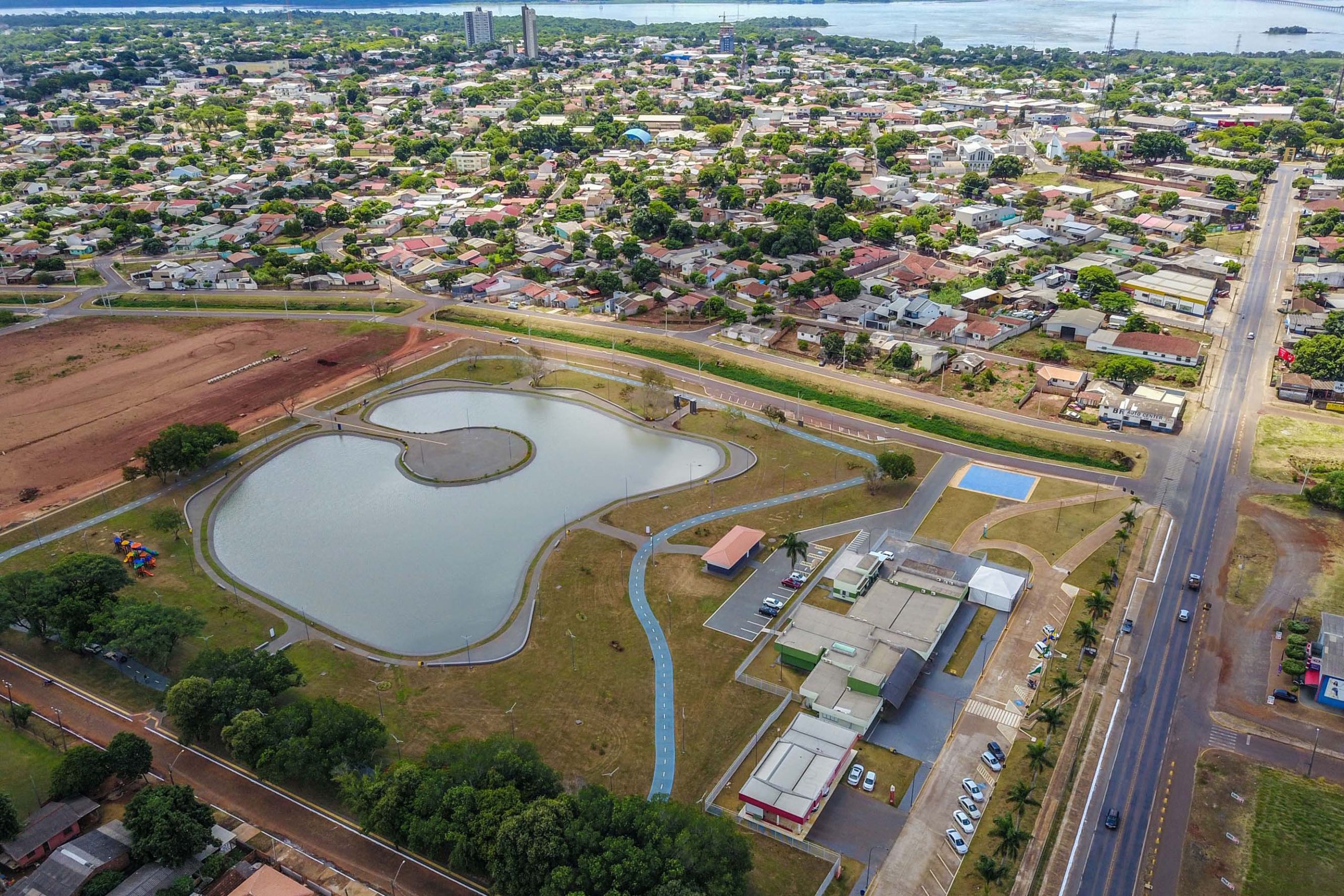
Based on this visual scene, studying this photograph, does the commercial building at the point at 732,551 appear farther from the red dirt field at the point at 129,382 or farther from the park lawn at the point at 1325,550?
the red dirt field at the point at 129,382

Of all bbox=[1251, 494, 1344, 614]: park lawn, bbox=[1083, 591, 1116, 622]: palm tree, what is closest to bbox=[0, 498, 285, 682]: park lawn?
bbox=[1083, 591, 1116, 622]: palm tree

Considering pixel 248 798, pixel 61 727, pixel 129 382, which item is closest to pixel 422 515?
pixel 61 727

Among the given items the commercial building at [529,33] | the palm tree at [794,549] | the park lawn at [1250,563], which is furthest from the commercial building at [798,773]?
the commercial building at [529,33]

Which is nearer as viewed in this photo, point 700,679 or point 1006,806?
point 1006,806

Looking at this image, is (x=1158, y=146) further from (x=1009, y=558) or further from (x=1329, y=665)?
(x=1329, y=665)

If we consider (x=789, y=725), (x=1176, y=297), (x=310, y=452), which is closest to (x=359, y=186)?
(x=310, y=452)
